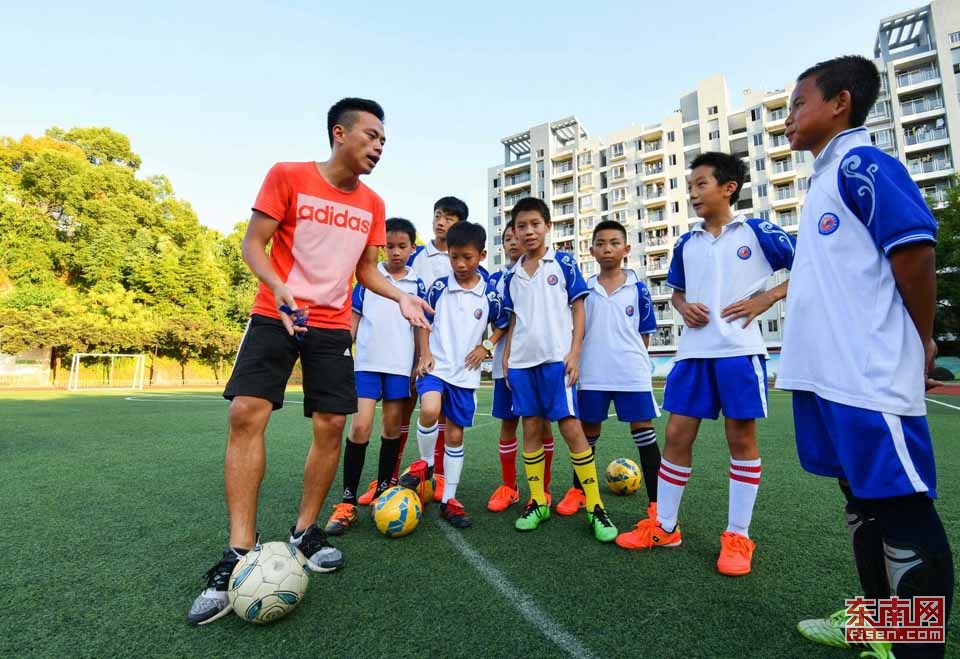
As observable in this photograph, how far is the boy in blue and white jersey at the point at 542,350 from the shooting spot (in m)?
3.37

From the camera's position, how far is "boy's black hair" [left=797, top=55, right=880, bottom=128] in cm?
192

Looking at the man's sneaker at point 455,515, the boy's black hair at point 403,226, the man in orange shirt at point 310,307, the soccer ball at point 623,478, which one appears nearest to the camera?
the man in orange shirt at point 310,307

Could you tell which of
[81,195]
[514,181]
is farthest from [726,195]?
[514,181]

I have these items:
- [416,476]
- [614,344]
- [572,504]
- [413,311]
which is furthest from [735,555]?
[416,476]

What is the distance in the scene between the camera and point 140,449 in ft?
21.2

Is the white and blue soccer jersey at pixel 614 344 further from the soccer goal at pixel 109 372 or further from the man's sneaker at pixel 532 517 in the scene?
the soccer goal at pixel 109 372

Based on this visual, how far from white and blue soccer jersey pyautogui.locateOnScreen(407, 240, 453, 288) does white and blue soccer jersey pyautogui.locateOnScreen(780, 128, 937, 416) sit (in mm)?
3406

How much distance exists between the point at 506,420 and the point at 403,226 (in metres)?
1.93

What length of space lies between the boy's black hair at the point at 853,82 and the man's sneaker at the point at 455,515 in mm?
2951

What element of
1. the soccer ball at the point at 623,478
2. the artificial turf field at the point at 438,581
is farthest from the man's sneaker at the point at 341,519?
the soccer ball at the point at 623,478

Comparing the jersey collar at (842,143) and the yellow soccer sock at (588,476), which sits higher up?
the jersey collar at (842,143)

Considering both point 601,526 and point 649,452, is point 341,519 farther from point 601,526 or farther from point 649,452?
point 649,452

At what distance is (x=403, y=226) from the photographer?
440 centimetres

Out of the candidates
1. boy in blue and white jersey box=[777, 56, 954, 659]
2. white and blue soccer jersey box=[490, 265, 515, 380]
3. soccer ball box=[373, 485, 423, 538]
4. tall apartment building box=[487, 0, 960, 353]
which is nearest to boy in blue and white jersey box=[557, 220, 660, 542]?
white and blue soccer jersey box=[490, 265, 515, 380]
